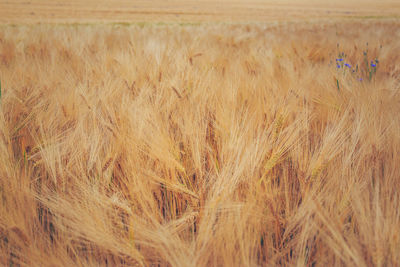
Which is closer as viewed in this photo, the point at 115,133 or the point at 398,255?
the point at 398,255

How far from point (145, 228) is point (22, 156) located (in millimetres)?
506

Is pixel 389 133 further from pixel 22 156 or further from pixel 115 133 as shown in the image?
pixel 22 156

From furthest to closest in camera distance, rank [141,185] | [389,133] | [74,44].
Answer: [74,44], [389,133], [141,185]

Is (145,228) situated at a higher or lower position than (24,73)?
lower

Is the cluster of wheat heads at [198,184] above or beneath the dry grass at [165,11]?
beneath

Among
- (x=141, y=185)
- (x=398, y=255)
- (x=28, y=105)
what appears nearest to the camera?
(x=398, y=255)

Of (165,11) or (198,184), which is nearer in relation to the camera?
(198,184)

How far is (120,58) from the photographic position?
1.63m

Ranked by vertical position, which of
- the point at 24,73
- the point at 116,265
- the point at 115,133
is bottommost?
the point at 116,265

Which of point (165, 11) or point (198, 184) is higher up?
point (165, 11)

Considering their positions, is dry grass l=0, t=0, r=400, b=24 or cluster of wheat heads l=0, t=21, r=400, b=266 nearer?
cluster of wheat heads l=0, t=21, r=400, b=266

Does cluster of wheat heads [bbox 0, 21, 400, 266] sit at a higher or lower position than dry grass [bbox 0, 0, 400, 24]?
lower

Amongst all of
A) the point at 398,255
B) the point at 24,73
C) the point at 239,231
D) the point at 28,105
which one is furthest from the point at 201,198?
the point at 24,73

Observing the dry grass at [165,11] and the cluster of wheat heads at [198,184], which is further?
the dry grass at [165,11]
